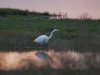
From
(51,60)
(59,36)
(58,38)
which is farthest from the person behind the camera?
(59,36)

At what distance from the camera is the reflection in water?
575 inches

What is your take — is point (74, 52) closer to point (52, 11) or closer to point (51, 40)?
point (51, 40)

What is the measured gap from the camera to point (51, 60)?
15961 mm

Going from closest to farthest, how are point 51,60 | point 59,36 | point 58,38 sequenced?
point 51,60, point 58,38, point 59,36

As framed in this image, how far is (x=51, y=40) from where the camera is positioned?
70.4ft

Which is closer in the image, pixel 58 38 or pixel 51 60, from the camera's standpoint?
pixel 51 60

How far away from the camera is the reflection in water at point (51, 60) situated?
14602 mm

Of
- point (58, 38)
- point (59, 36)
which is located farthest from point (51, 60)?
point (59, 36)

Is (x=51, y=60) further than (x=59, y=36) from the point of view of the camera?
No

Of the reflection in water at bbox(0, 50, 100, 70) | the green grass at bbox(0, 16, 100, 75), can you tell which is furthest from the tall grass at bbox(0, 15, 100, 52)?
the reflection in water at bbox(0, 50, 100, 70)

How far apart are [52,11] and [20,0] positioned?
1191cm

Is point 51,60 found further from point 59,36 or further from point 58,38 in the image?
point 59,36

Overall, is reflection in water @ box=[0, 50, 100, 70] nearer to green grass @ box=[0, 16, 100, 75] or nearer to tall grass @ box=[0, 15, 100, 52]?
green grass @ box=[0, 16, 100, 75]

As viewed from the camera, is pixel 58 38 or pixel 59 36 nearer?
pixel 58 38
